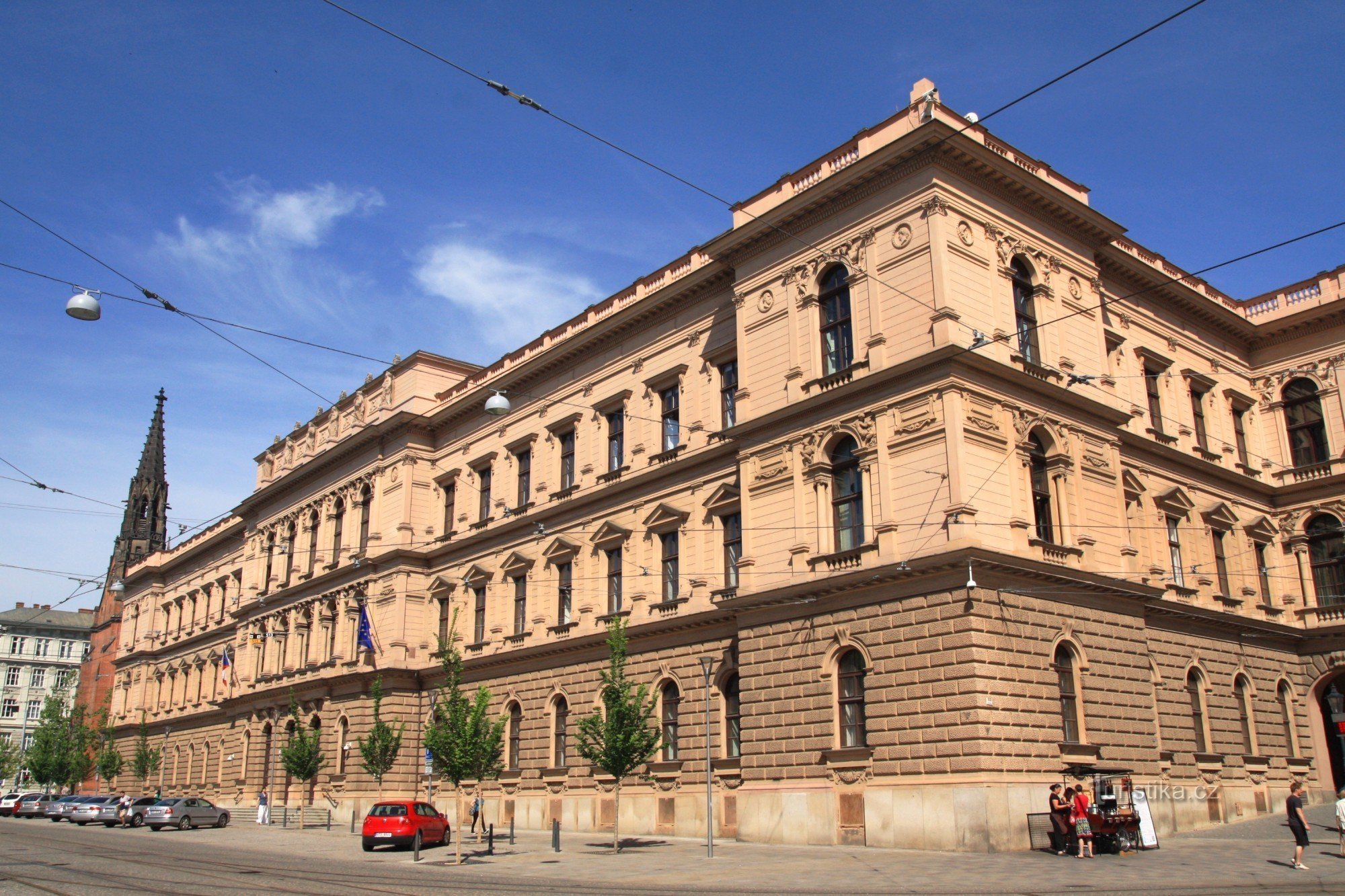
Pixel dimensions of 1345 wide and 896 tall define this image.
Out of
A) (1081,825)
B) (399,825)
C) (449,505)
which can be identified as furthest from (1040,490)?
(449,505)

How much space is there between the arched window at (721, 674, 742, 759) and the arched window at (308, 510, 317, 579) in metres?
30.2

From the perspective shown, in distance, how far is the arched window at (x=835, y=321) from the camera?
30922 mm

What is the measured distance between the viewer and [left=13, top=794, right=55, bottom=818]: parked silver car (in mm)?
61375

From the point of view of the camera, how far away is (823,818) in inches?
1084

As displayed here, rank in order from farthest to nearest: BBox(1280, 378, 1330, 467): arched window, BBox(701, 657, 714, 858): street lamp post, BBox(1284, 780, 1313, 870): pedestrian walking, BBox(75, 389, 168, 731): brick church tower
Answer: BBox(75, 389, 168, 731): brick church tower
BBox(1280, 378, 1330, 467): arched window
BBox(701, 657, 714, 858): street lamp post
BBox(1284, 780, 1313, 870): pedestrian walking

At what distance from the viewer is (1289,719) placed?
37.2 metres

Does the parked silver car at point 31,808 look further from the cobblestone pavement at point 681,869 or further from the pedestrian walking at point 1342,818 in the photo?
the pedestrian walking at point 1342,818

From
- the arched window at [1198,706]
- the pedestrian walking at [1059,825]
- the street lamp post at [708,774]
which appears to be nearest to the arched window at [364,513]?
the street lamp post at [708,774]

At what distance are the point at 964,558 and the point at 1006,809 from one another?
5615 mm

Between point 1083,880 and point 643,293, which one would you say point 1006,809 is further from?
point 643,293

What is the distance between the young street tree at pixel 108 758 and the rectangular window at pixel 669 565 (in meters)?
54.4

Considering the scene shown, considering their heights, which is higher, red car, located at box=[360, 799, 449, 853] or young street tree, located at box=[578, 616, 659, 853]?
young street tree, located at box=[578, 616, 659, 853]

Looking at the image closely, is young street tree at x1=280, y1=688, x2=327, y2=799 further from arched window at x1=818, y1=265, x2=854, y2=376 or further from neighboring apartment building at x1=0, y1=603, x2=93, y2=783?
neighboring apartment building at x1=0, y1=603, x2=93, y2=783

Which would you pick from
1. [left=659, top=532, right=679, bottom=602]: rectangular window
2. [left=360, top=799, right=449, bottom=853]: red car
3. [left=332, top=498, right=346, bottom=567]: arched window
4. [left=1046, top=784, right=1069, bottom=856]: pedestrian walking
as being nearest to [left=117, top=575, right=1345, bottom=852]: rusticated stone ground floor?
[left=1046, top=784, right=1069, bottom=856]: pedestrian walking
